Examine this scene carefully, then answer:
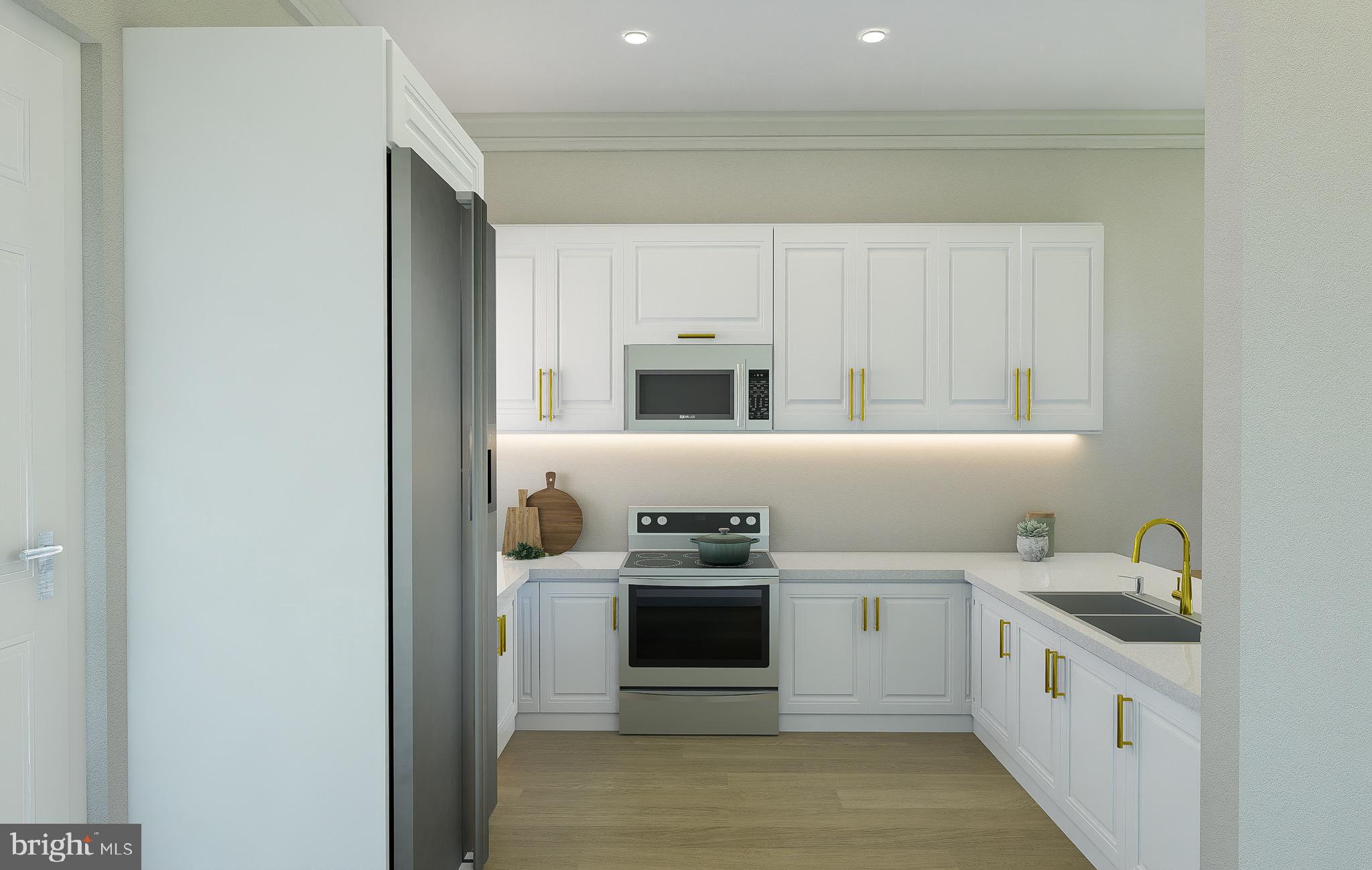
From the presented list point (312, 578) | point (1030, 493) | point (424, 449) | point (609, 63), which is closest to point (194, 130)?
point (424, 449)

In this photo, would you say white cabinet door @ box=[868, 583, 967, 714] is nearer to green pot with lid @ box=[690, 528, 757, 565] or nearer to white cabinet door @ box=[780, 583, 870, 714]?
white cabinet door @ box=[780, 583, 870, 714]

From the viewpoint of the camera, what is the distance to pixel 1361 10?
4.30ft

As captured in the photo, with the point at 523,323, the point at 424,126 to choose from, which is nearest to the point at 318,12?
the point at 424,126

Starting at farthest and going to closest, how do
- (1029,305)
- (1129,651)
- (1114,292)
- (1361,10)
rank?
(1114,292) < (1029,305) < (1129,651) < (1361,10)

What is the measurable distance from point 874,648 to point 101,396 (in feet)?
9.81

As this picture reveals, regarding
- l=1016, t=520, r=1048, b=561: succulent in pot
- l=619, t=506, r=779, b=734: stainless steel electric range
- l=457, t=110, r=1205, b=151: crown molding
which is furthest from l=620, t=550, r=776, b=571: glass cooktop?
l=457, t=110, r=1205, b=151: crown molding

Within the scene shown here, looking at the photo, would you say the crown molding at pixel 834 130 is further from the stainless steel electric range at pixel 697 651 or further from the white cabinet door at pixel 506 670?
the white cabinet door at pixel 506 670

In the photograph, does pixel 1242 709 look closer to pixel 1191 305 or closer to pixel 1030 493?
pixel 1030 493

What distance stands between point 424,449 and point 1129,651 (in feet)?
6.42

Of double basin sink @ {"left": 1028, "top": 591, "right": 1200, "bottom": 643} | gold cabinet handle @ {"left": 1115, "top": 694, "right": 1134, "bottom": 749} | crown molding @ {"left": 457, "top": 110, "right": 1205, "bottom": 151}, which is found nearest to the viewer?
gold cabinet handle @ {"left": 1115, "top": 694, "right": 1134, "bottom": 749}

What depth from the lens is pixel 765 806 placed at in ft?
9.43

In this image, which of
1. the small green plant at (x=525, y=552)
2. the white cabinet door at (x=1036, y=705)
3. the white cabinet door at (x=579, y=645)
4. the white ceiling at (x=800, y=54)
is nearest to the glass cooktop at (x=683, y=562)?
the white cabinet door at (x=579, y=645)

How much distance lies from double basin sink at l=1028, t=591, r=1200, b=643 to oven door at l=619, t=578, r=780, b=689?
113 centimetres

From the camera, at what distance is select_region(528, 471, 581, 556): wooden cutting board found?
3.93 metres
